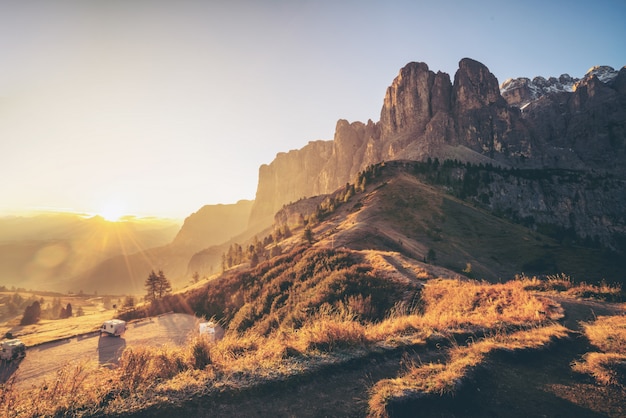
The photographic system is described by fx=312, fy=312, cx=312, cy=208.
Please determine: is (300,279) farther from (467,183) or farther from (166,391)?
(467,183)

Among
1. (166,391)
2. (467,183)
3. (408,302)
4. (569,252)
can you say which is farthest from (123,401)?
(467,183)

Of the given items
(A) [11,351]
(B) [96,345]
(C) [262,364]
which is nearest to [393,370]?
→ (C) [262,364]

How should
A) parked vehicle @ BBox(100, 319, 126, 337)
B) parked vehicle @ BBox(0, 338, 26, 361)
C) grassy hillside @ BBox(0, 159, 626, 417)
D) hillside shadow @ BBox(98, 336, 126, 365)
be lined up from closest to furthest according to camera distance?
grassy hillside @ BBox(0, 159, 626, 417)
hillside shadow @ BBox(98, 336, 126, 365)
parked vehicle @ BBox(0, 338, 26, 361)
parked vehicle @ BBox(100, 319, 126, 337)

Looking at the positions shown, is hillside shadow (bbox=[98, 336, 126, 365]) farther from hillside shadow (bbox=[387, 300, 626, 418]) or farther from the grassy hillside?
hillside shadow (bbox=[387, 300, 626, 418])

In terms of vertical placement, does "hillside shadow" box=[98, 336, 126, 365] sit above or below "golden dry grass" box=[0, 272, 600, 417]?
below

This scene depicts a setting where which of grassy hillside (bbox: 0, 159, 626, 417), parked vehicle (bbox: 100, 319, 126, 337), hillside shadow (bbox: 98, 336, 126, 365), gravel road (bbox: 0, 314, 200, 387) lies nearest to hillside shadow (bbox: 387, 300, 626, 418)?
grassy hillside (bbox: 0, 159, 626, 417)

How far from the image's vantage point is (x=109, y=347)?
A: 4338 centimetres

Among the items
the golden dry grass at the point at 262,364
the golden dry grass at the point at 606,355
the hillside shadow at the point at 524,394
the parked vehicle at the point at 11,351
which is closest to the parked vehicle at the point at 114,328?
the parked vehicle at the point at 11,351

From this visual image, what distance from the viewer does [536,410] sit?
19.9 feet

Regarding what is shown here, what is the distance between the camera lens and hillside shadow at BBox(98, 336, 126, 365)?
123ft

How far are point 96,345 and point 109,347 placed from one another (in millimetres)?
3422

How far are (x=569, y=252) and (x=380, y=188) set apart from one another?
4851 cm

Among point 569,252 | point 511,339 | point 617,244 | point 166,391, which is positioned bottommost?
point 617,244

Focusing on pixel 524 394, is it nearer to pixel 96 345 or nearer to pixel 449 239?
pixel 96 345
